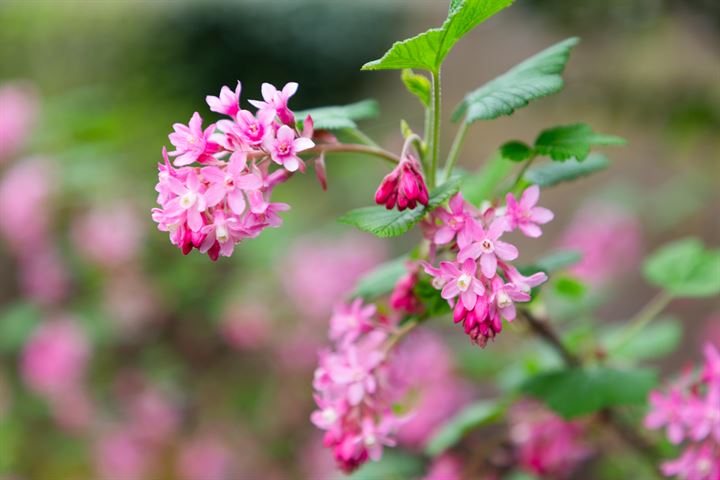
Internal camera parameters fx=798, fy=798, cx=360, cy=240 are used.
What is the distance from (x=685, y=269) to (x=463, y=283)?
60cm

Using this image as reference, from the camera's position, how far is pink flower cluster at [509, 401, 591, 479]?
122 centimetres

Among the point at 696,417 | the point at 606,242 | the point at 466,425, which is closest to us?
the point at 696,417

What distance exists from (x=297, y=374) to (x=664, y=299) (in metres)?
1.30

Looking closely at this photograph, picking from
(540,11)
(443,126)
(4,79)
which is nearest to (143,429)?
(540,11)

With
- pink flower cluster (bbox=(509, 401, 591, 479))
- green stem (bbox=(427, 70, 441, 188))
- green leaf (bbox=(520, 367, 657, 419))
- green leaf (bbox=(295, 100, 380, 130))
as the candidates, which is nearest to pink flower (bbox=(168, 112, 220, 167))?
green leaf (bbox=(295, 100, 380, 130))

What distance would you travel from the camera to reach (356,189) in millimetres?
3092

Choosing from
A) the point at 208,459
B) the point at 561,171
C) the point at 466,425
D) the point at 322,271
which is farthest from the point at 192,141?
the point at 208,459

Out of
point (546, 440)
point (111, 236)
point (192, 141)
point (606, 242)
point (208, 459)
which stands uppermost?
point (192, 141)

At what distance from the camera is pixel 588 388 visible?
0.98 metres

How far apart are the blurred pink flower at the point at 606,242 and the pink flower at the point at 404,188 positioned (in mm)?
1231

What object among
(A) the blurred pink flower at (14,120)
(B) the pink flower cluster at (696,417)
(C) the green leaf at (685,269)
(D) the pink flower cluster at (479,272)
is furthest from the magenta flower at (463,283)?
(A) the blurred pink flower at (14,120)

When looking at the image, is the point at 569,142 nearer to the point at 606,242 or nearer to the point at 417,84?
the point at 417,84

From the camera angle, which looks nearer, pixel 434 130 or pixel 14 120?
pixel 434 130

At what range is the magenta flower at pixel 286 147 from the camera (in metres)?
0.74
